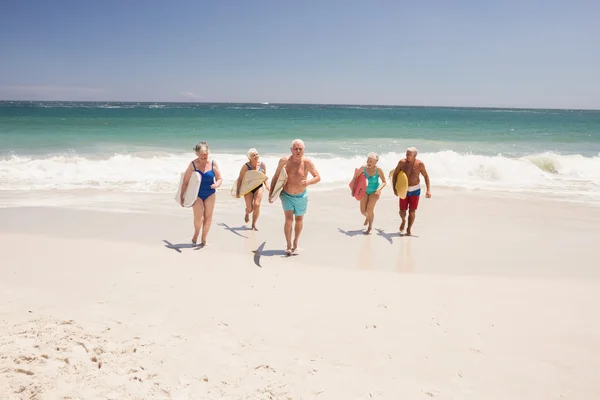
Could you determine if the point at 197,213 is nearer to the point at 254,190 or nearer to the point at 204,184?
the point at 204,184

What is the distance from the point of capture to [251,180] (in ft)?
22.9

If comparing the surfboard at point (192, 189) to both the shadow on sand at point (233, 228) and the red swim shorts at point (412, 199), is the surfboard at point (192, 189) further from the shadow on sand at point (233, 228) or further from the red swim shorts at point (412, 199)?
the red swim shorts at point (412, 199)

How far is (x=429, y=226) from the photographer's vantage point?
7.61m

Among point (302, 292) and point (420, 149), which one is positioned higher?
point (420, 149)

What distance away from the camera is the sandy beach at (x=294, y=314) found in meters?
2.93

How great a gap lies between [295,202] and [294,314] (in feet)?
6.86

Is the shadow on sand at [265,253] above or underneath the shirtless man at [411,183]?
underneath

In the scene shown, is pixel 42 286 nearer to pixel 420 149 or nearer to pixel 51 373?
pixel 51 373

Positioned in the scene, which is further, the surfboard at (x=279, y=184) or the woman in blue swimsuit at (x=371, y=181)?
the woman in blue swimsuit at (x=371, y=181)

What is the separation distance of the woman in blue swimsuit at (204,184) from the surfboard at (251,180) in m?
0.93

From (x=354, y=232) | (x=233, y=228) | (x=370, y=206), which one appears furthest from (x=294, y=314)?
(x=370, y=206)

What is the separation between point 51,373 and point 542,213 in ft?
29.4

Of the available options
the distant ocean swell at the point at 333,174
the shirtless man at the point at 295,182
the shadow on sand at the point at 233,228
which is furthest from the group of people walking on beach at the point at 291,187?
the distant ocean swell at the point at 333,174

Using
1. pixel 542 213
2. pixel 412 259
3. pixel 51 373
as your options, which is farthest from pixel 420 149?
pixel 51 373
